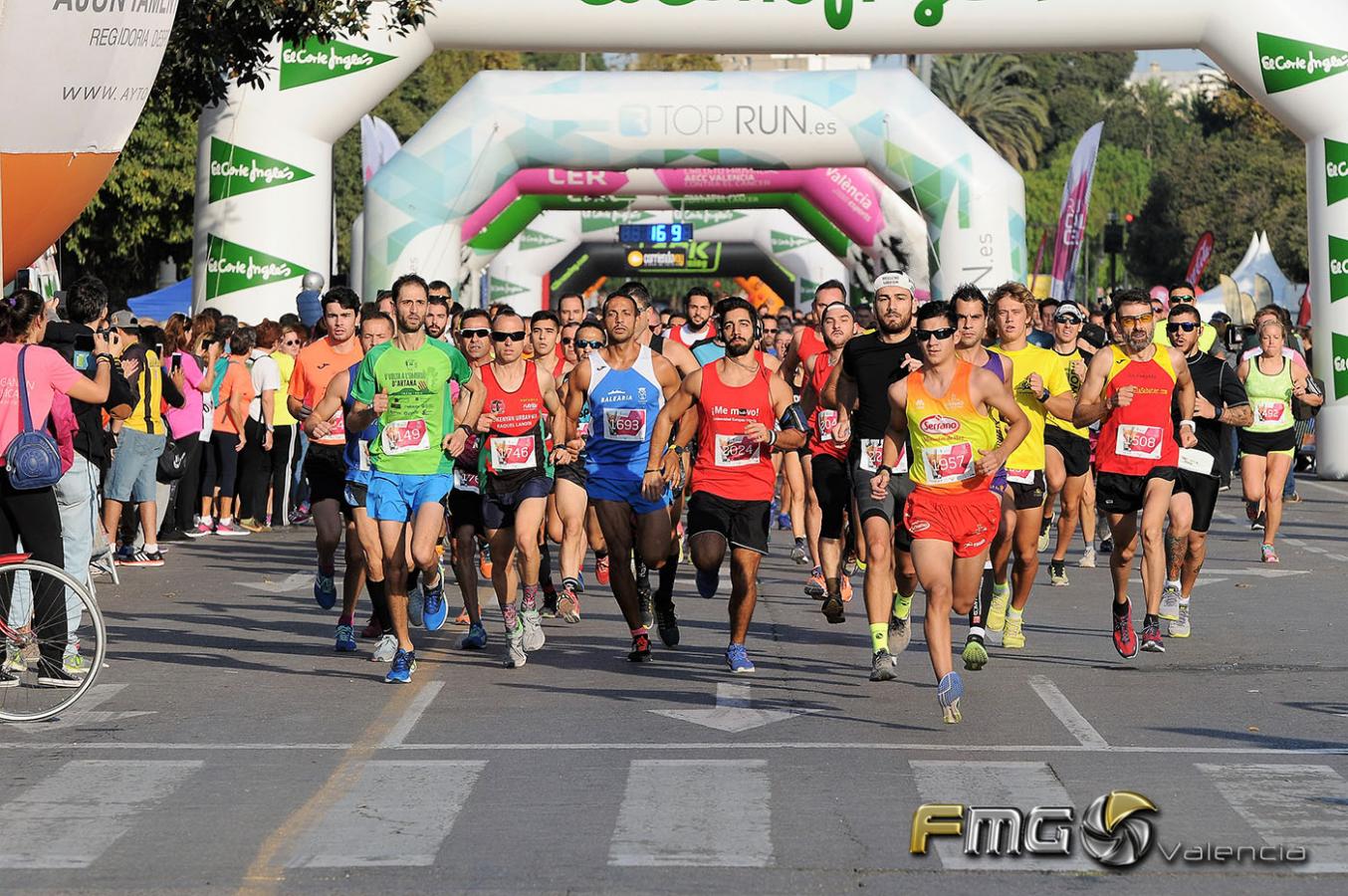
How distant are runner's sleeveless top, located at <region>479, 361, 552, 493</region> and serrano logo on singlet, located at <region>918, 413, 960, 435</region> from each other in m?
2.67

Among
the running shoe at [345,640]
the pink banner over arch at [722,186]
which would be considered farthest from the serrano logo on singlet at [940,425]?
the pink banner over arch at [722,186]

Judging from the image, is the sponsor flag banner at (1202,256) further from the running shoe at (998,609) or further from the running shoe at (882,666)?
the running shoe at (882,666)

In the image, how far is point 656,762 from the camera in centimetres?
830

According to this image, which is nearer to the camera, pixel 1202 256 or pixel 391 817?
pixel 391 817

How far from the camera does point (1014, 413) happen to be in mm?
9633

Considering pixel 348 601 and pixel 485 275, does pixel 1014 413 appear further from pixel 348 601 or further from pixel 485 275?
pixel 485 275

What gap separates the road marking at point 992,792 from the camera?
258 inches

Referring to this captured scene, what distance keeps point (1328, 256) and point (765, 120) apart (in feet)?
21.1

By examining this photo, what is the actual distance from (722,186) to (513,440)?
21157 mm

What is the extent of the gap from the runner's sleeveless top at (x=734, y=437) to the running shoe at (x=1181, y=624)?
2.88 meters

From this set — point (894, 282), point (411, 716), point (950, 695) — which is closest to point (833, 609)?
point (894, 282)

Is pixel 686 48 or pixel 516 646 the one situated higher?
pixel 686 48

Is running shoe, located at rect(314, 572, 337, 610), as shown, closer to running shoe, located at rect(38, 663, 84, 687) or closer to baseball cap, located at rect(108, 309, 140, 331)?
baseball cap, located at rect(108, 309, 140, 331)

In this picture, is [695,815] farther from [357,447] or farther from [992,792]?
[357,447]
